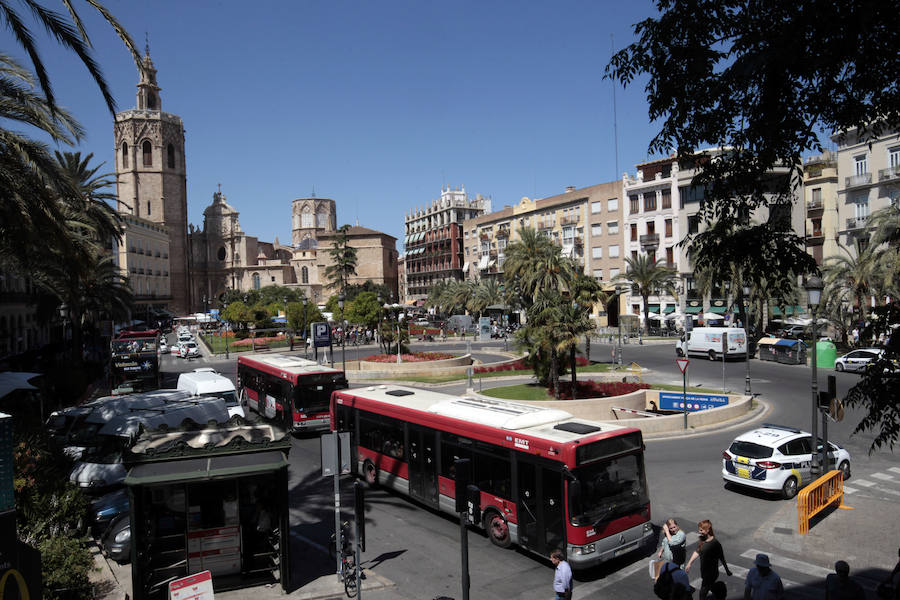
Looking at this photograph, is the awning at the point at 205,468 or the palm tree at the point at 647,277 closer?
the awning at the point at 205,468

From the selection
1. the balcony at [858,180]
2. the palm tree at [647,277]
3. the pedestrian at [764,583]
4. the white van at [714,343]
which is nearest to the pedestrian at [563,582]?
the pedestrian at [764,583]

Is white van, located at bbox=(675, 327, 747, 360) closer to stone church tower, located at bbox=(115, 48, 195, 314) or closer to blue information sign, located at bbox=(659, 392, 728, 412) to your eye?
blue information sign, located at bbox=(659, 392, 728, 412)

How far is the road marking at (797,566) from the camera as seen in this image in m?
10.7

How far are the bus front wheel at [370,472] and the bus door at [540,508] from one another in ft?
17.8

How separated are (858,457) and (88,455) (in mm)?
21318

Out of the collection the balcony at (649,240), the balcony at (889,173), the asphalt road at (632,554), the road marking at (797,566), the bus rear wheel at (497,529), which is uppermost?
the balcony at (889,173)

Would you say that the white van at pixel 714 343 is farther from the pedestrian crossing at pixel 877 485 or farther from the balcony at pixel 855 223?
the pedestrian crossing at pixel 877 485

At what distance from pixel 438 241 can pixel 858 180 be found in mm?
74188

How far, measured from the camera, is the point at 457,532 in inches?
513

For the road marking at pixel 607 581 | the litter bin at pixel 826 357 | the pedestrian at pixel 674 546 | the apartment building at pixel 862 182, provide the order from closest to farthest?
the pedestrian at pixel 674 546 → the road marking at pixel 607 581 → the litter bin at pixel 826 357 → the apartment building at pixel 862 182

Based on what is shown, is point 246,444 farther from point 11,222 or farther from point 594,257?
point 594,257

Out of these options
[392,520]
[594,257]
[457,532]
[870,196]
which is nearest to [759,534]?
[457,532]

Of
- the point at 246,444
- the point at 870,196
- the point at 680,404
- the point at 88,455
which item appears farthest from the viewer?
the point at 870,196

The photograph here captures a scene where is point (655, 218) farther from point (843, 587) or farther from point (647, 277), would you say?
point (843, 587)
